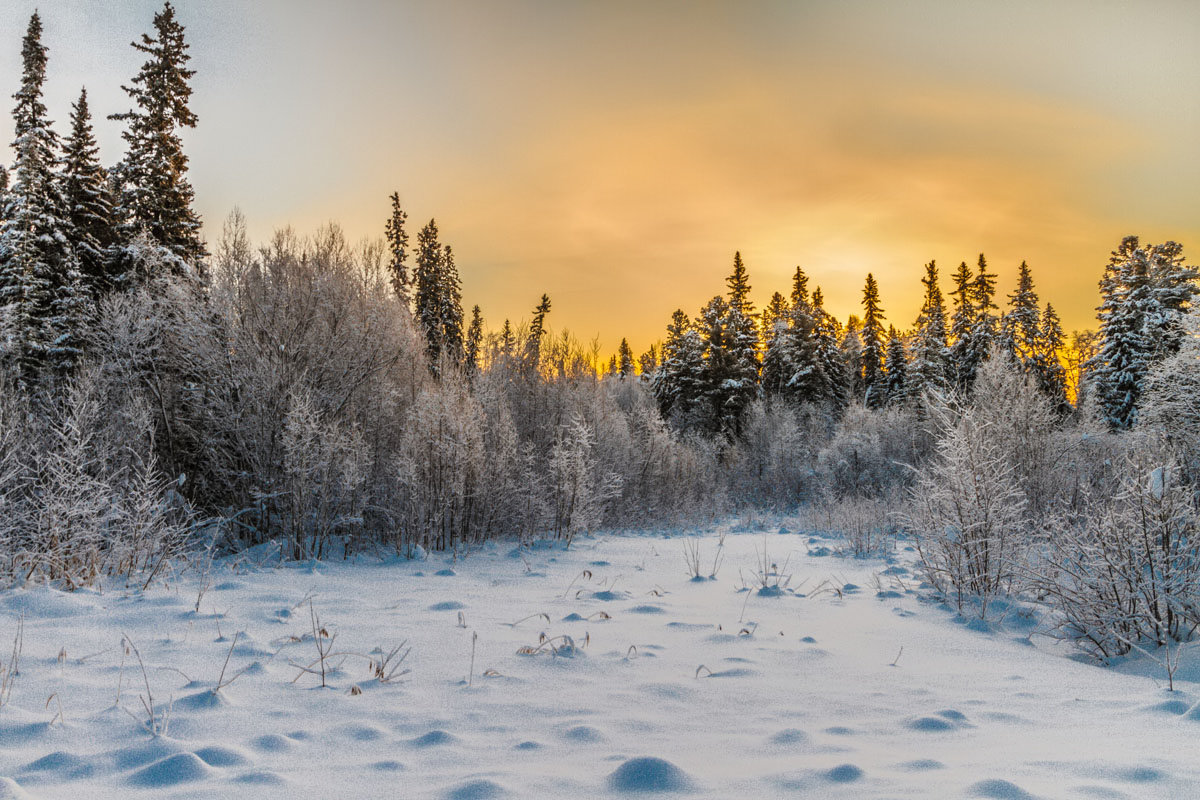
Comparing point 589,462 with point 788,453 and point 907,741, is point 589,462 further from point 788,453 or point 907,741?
point 788,453

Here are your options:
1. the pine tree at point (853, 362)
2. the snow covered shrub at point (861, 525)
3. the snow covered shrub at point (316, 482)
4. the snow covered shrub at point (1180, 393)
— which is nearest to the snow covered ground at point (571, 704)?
the snow covered shrub at point (316, 482)

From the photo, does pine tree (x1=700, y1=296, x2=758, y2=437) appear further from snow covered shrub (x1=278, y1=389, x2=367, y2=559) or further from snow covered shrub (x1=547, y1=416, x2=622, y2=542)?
snow covered shrub (x1=278, y1=389, x2=367, y2=559)

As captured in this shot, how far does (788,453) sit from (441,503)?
2459 cm

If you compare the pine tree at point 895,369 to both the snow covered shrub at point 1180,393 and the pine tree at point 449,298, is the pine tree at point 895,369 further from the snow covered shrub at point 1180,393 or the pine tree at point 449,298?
the pine tree at point 449,298

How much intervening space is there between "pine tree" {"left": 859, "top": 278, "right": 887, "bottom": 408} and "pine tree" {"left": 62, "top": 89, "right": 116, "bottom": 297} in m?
43.7

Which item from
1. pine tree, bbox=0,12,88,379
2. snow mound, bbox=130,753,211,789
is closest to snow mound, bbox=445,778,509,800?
snow mound, bbox=130,753,211,789

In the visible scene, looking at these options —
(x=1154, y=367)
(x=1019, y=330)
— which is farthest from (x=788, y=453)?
(x=1019, y=330)

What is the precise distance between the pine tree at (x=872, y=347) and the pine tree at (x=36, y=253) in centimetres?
4414

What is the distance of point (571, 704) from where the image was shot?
3.87 m

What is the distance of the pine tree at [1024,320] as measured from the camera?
37438mm

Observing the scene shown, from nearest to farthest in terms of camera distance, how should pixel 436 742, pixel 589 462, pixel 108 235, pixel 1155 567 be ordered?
pixel 436 742 < pixel 1155 567 < pixel 589 462 < pixel 108 235

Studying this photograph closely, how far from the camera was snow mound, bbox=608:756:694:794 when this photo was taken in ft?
8.84

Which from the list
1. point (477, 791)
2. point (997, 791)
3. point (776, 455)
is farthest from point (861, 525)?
point (776, 455)

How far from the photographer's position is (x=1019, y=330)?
124ft
